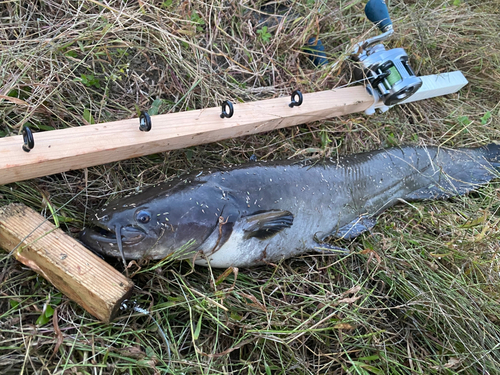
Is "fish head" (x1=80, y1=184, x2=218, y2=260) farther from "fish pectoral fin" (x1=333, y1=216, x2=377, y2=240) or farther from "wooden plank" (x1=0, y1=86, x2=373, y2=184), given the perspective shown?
"fish pectoral fin" (x1=333, y1=216, x2=377, y2=240)

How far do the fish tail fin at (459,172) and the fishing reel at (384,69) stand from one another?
727mm

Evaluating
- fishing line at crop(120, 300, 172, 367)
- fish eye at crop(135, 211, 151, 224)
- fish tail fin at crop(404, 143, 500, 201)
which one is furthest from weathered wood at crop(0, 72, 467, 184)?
fish tail fin at crop(404, 143, 500, 201)

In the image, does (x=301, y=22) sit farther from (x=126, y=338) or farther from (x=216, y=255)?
(x=126, y=338)

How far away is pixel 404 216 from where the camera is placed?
2855mm

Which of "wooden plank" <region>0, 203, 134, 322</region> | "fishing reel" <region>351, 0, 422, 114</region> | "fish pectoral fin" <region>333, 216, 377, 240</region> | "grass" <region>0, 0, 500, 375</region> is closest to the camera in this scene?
"wooden plank" <region>0, 203, 134, 322</region>

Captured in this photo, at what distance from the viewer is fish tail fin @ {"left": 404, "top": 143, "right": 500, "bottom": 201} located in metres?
3.03

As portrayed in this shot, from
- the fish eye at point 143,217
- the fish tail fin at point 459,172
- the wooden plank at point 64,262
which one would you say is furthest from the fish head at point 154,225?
the fish tail fin at point 459,172

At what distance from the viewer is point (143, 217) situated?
184cm

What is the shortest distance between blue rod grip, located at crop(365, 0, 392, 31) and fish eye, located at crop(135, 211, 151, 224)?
2.56 meters

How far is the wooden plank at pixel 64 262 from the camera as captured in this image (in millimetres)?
1572

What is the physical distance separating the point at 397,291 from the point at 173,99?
2.18 metres

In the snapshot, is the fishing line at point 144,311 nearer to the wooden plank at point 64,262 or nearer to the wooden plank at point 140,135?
the wooden plank at point 64,262

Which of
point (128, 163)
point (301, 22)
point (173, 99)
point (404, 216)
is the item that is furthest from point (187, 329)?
point (301, 22)

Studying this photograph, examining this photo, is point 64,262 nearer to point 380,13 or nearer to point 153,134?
point 153,134
